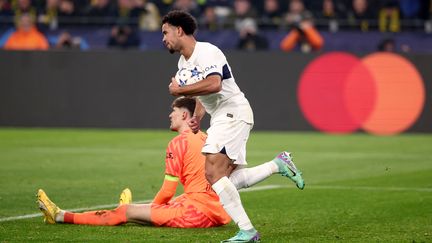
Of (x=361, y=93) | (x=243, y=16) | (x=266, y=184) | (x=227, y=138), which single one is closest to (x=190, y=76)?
(x=227, y=138)

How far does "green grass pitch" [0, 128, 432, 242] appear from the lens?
30.1ft

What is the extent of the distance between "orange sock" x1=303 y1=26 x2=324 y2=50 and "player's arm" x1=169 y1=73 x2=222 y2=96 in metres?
15.7

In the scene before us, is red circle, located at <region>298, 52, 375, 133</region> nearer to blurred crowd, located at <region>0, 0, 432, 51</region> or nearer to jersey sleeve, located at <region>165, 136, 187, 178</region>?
blurred crowd, located at <region>0, 0, 432, 51</region>

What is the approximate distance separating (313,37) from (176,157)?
49.9 feet

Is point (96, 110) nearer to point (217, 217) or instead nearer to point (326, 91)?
point (326, 91)

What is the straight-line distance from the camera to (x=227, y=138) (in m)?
8.81

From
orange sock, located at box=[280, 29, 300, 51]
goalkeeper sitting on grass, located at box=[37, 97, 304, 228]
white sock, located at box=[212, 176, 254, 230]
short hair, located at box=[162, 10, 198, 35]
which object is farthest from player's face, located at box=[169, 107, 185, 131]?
orange sock, located at box=[280, 29, 300, 51]

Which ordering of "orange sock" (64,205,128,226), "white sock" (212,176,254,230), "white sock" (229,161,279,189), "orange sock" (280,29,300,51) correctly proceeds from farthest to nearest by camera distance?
"orange sock" (280,29,300,51), "white sock" (229,161,279,189), "orange sock" (64,205,128,226), "white sock" (212,176,254,230)

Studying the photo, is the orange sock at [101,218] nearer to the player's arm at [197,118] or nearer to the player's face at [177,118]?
the player's face at [177,118]

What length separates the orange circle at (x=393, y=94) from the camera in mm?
23609

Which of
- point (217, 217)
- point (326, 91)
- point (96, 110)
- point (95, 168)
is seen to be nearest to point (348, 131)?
point (326, 91)

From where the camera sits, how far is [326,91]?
78.4 feet

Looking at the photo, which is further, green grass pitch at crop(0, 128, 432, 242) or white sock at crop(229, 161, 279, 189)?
white sock at crop(229, 161, 279, 189)

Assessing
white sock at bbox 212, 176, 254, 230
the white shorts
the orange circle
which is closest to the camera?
white sock at bbox 212, 176, 254, 230
